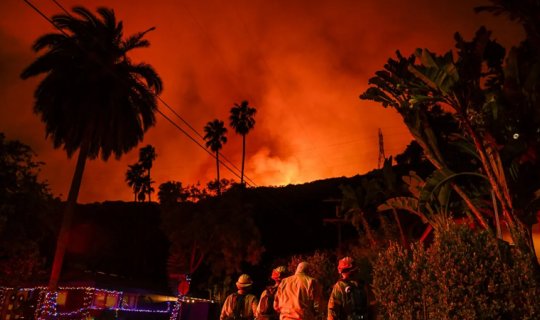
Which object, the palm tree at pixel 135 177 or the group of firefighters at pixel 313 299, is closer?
the group of firefighters at pixel 313 299

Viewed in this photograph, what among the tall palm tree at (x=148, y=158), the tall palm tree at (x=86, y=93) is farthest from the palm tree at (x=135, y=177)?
the tall palm tree at (x=86, y=93)

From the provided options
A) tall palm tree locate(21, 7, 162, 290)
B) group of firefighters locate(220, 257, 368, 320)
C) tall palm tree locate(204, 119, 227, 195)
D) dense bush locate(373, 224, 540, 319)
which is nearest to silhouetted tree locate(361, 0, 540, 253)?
dense bush locate(373, 224, 540, 319)

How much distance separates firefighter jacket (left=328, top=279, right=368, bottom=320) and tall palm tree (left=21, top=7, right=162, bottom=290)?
Answer: 59.4 ft

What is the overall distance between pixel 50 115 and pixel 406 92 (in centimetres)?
1895

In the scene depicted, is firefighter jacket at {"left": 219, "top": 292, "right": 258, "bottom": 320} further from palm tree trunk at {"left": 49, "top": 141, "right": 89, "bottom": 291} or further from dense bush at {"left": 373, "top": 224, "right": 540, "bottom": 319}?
palm tree trunk at {"left": 49, "top": 141, "right": 89, "bottom": 291}

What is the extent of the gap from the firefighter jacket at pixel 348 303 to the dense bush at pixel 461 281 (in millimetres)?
385

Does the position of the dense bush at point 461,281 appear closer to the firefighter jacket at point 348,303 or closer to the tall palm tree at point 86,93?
the firefighter jacket at point 348,303

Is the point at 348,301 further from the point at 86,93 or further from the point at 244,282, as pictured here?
the point at 86,93

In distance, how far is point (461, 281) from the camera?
563cm

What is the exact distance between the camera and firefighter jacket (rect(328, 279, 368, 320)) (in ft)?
20.2

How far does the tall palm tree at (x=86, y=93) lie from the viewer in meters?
22.8

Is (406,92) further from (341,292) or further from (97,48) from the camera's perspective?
(97,48)

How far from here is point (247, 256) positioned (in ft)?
122

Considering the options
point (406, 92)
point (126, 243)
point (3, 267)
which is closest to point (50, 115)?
point (3, 267)
